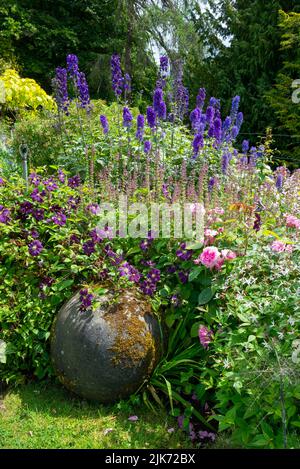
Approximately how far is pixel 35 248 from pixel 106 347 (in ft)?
2.60

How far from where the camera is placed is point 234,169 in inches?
183

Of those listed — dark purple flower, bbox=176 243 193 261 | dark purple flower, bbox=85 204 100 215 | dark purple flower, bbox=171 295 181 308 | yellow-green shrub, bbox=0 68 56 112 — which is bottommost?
dark purple flower, bbox=171 295 181 308

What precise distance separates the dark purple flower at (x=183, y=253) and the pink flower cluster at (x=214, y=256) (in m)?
0.19

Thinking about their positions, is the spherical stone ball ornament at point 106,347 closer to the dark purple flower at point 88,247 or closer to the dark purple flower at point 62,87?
the dark purple flower at point 88,247

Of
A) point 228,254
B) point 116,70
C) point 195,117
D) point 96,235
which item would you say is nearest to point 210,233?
point 228,254

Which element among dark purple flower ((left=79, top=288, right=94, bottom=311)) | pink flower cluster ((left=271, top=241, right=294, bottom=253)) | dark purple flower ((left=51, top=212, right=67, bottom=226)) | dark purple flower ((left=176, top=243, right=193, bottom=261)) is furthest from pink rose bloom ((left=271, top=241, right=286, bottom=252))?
dark purple flower ((left=51, top=212, right=67, bottom=226))

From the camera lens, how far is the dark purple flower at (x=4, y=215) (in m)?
3.08

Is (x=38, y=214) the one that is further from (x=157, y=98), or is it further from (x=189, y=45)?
(x=189, y=45)

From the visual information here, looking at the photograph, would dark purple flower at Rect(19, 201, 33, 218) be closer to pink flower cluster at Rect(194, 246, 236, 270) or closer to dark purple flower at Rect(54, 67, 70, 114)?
pink flower cluster at Rect(194, 246, 236, 270)

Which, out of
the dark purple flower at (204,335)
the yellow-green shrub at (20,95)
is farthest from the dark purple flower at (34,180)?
the yellow-green shrub at (20,95)

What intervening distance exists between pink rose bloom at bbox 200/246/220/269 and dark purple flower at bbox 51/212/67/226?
→ 3.28 feet

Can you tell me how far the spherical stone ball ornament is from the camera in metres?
2.60

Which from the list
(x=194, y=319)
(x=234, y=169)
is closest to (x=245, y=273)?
(x=194, y=319)

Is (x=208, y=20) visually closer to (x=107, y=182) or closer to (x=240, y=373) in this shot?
(x=107, y=182)
